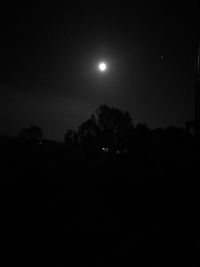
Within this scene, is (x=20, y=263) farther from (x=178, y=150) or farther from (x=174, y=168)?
(x=178, y=150)

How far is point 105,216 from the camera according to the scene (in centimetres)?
722

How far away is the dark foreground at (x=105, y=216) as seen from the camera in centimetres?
497

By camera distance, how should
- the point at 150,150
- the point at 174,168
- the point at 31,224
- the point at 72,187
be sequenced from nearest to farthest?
1. the point at 31,224
2. the point at 174,168
3. the point at 72,187
4. the point at 150,150

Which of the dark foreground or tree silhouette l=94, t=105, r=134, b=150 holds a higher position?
tree silhouette l=94, t=105, r=134, b=150

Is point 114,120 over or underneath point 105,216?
over

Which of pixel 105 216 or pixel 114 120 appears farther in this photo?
pixel 114 120

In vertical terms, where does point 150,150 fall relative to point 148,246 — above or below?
above

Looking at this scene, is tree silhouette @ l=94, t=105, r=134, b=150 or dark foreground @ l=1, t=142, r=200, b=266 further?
tree silhouette @ l=94, t=105, r=134, b=150

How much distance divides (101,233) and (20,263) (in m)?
2.24

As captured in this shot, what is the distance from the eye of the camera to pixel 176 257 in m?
4.77

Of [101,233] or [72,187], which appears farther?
[72,187]

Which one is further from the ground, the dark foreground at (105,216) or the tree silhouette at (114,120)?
the tree silhouette at (114,120)

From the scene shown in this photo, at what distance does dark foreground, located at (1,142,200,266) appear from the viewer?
4969 millimetres

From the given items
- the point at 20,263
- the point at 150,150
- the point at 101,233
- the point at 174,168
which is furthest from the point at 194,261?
the point at 150,150
